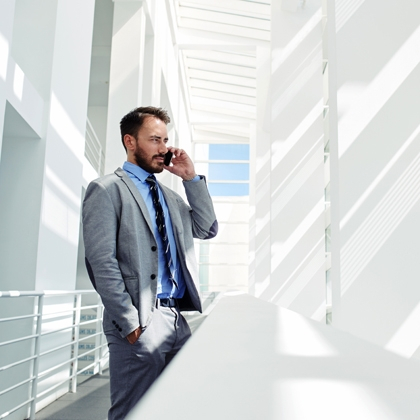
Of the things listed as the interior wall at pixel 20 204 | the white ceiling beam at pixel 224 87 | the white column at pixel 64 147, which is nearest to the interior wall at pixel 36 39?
the white column at pixel 64 147

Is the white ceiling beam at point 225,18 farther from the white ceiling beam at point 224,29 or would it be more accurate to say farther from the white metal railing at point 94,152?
the white metal railing at point 94,152

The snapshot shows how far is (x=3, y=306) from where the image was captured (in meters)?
3.49

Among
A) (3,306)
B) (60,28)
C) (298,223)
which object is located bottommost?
(3,306)

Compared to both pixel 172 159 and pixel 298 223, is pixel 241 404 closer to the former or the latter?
pixel 172 159

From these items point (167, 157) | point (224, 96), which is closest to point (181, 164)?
point (167, 157)

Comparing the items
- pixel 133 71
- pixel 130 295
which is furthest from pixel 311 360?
pixel 133 71

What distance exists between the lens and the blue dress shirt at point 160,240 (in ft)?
5.35

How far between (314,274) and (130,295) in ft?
15.3

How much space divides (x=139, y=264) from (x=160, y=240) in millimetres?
136

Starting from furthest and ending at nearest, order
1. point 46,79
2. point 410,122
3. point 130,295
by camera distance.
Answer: point 46,79, point 410,122, point 130,295

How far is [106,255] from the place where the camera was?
5.10ft

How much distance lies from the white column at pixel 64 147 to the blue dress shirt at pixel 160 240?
2003 millimetres

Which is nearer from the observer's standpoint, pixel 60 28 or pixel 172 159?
pixel 172 159

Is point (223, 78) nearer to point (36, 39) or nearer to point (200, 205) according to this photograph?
point (36, 39)
